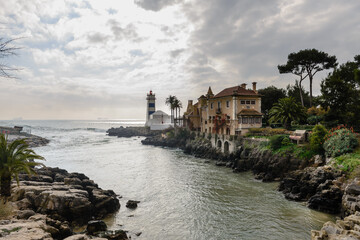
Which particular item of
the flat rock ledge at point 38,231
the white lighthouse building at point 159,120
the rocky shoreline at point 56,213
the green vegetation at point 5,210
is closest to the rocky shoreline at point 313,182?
the flat rock ledge at point 38,231

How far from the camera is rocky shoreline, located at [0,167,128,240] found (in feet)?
31.7

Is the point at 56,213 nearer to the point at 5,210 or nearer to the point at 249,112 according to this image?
the point at 5,210

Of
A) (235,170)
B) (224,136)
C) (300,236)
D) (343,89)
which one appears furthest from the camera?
(224,136)

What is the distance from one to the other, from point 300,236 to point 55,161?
4188cm

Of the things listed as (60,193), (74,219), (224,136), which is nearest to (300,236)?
(74,219)

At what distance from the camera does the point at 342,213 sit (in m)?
14.5

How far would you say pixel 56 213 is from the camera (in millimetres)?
13273

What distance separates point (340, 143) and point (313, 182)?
18.7 ft

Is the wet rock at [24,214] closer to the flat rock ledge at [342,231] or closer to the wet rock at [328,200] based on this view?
the flat rock ledge at [342,231]

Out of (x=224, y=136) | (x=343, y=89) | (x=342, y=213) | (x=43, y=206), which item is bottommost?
(x=342, y=213)

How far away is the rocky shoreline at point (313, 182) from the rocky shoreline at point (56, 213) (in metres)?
12.5

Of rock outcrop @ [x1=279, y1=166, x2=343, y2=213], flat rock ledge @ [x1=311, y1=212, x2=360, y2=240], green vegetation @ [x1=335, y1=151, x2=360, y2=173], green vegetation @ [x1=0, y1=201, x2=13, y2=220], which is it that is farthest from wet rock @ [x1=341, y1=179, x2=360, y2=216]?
green vegetation @ [x1=0, y1=201, x2=13, y2=220]

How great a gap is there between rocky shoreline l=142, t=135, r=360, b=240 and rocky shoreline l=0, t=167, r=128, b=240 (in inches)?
492

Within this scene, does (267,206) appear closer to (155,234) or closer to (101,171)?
(155,234)
